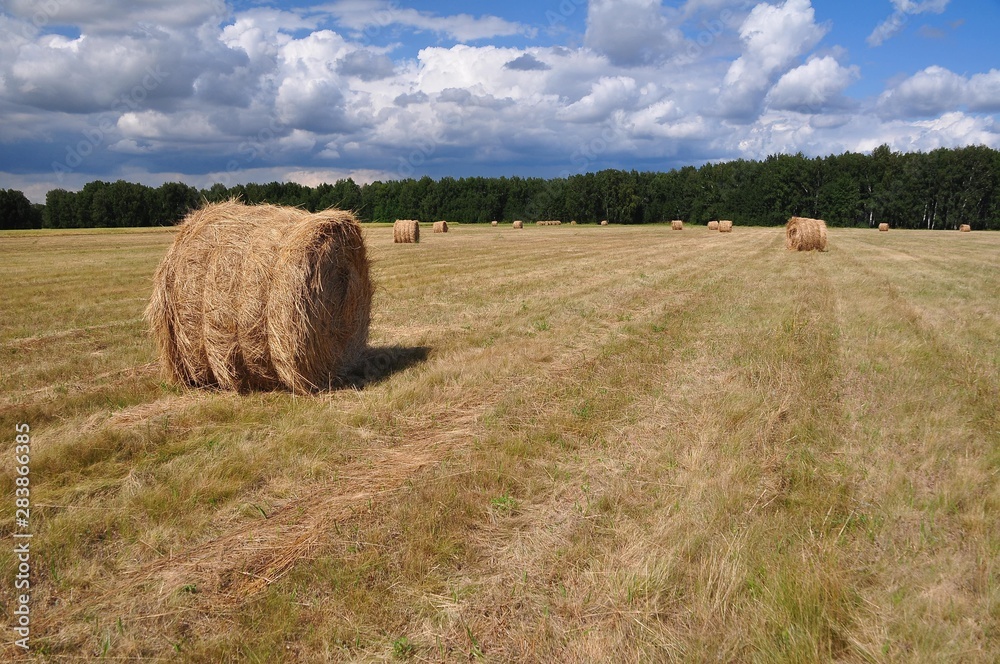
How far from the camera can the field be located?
305 cm

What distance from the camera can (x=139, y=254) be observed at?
2753 centimetres

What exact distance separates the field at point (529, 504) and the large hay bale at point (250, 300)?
359 mm

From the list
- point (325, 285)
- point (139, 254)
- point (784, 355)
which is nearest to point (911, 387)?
point (784, 355)

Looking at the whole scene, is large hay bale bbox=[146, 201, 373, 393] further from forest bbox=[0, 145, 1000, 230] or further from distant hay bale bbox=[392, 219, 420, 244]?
forest bbox=[0, 145, 1000, 230]

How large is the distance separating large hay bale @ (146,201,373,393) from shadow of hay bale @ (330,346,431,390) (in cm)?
28

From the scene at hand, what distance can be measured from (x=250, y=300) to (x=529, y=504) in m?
4.12

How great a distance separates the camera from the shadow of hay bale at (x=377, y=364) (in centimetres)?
752

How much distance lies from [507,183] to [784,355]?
89.1m

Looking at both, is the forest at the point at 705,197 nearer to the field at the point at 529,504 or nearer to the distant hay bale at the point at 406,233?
the distant hay bale at the point at 406,233

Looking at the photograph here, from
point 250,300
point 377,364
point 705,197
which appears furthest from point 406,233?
point 705,197

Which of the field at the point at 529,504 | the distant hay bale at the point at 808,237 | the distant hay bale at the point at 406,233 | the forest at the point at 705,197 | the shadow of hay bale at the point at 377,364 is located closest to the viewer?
the field at the point at 529,504

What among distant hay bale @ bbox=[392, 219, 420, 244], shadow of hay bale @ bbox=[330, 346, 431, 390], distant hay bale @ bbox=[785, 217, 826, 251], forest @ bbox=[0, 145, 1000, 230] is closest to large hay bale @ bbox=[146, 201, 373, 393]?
shadow of hay bale @ bbox=[330, 346, 431, 390]

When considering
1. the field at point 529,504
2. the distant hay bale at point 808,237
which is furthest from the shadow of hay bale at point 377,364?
the distant hay bale at point 808,237

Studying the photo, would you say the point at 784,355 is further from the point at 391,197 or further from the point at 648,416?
the point at 391,197
